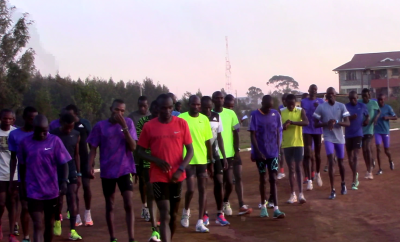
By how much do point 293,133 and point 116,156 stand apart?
4514 mm

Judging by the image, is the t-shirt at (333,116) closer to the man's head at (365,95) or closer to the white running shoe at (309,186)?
the white running shoe at (309,186)

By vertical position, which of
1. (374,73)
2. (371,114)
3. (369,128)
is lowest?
(369,128)

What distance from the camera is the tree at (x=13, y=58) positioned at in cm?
3400

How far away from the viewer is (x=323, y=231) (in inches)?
325

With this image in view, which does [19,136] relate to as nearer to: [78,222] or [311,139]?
[78,222]

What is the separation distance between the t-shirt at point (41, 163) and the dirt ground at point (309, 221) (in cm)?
186

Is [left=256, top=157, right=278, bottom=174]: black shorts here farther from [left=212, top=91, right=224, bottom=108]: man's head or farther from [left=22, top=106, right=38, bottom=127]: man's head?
[left=22, top=106, right=38, bottom=127]: man's head

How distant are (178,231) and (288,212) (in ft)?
7.64

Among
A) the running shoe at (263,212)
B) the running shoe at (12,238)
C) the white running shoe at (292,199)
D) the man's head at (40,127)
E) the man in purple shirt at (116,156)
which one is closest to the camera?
the man's head at (40,127)

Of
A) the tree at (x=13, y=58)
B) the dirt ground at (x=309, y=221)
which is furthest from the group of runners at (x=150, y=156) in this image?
the tree at (x=13, y=58)

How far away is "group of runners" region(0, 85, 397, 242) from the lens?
6.80 meters

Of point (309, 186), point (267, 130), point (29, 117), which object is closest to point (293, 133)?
point (267, 130)

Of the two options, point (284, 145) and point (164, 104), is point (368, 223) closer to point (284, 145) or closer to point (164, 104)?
point (284, 145)

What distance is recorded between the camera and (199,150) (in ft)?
27.3
